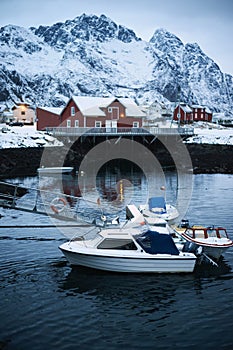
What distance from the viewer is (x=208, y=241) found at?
22719 millimetres

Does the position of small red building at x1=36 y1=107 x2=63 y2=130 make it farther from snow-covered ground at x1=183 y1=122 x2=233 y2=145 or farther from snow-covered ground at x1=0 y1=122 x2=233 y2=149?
snow-covered ground at x1=183 y1=122 x2=233 y2=145

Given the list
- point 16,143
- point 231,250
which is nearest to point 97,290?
point 231,250

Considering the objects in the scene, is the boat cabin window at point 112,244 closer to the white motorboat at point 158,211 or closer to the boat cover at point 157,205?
the white motorboat at point 158,211

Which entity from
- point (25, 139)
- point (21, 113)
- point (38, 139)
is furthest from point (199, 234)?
point (21, 113)

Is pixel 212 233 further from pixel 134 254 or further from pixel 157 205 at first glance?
pixel 157 205

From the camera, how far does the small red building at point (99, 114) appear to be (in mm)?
77875

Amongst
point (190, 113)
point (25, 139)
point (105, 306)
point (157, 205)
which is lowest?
point (105, 306)

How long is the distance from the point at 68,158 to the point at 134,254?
156ft

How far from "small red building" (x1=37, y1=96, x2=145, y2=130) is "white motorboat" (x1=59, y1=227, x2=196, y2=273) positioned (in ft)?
190

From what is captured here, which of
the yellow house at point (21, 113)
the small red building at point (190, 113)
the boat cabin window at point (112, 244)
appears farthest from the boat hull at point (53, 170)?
the yellow house at point (21, 113)

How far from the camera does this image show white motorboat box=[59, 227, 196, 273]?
66.8 feet

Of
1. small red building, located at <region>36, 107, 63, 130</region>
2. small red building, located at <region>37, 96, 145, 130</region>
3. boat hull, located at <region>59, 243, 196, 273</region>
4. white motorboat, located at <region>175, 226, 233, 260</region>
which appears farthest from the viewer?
small red building, located at <region>36, 107, 63, 130</region>

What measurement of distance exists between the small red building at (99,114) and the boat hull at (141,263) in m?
58.1

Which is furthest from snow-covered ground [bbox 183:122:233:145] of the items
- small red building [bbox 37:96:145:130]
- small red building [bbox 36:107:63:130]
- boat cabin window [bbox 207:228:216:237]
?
boat cabin window [bbox 207:228:216:237]
